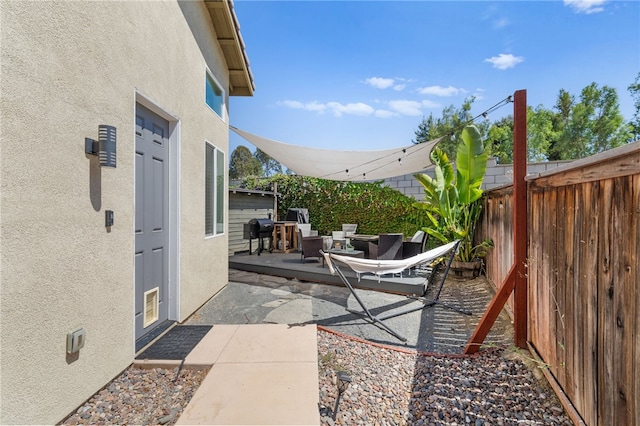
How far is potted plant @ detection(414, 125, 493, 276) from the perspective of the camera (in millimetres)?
5602

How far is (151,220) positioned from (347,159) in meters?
6.25

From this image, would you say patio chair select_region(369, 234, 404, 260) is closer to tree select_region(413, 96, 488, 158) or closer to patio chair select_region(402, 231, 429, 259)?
patio chair select_region(402, 231, 429, 259)

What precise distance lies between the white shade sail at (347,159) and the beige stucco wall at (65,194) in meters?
5.07

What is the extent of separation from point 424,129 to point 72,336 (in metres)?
40.8

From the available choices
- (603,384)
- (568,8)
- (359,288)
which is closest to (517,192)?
(603,384)

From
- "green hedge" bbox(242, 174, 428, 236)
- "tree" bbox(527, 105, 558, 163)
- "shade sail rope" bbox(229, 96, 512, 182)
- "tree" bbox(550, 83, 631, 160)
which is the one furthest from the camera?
"tree" bbox(527, 105, 558, 163)

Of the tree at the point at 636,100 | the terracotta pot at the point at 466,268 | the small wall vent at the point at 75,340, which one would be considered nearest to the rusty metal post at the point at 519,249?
the terracotta pot at the point at 466,268

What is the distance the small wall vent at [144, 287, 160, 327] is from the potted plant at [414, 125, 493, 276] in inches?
219

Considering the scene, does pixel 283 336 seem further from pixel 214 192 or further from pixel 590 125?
pixel 590 125

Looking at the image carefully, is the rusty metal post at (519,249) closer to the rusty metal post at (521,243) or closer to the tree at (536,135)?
the rusty metal post at (521,243)

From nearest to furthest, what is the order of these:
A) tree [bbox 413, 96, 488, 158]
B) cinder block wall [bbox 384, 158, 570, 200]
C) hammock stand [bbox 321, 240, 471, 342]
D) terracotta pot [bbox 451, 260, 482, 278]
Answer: hammock stand [bbox 321, 240, 471, 342]
terracotta pot [bbox 451, 260, 482, 278]
cinder block wall [bbox 384, 158, 570, 200]
tree [bbox 413, 96, 488, 158]

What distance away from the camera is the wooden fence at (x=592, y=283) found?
138 cm

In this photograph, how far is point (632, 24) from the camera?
29.9 ft

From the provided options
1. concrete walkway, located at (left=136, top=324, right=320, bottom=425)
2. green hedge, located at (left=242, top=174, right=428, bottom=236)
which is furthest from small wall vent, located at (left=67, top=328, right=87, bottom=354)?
green hedge, located at (left=242, top=174, right=428, bottom=236)
